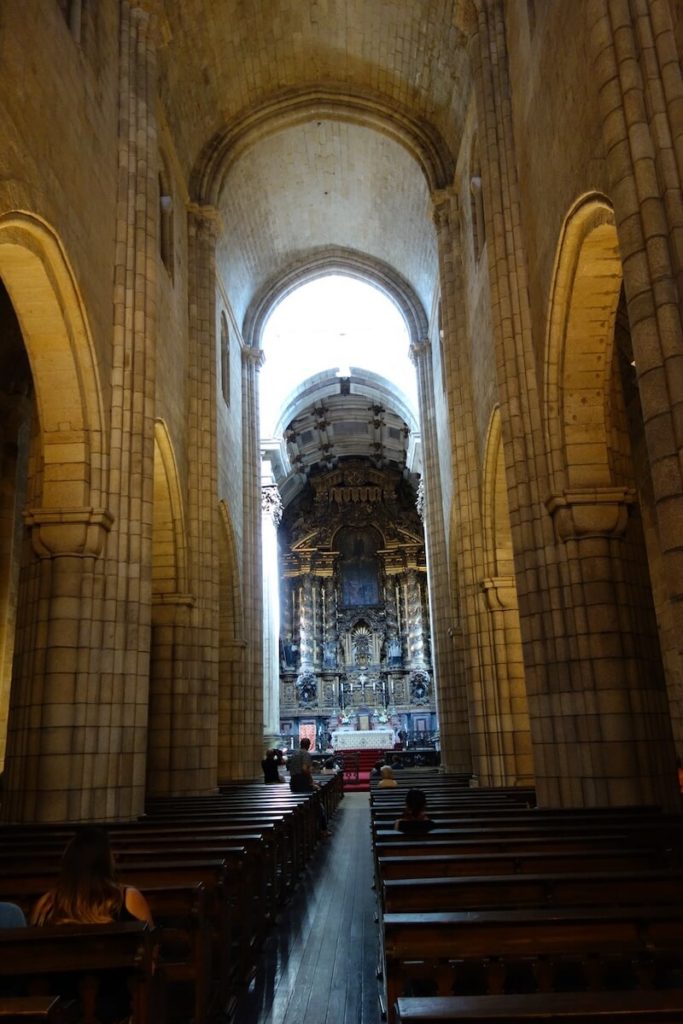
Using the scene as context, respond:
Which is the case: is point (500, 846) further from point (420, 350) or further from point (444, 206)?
point (420, 350)

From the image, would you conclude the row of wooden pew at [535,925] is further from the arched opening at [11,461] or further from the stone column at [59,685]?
the arched opening at [11,461]

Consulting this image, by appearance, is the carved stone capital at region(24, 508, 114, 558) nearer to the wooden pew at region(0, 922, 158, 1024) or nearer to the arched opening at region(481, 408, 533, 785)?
the arched opening at region(481, 408, 533, 785)

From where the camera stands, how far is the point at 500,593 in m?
14.4

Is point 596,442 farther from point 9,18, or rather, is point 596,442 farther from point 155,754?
point 155,754

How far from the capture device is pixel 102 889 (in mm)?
3504

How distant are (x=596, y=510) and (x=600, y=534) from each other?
0.28 meters

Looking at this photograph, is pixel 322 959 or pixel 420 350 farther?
pixel 420 350

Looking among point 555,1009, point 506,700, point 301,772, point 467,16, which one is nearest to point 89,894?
point 555,1009

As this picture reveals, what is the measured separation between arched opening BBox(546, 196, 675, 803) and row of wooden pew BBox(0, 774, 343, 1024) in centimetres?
367

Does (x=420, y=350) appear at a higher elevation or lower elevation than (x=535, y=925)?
higher

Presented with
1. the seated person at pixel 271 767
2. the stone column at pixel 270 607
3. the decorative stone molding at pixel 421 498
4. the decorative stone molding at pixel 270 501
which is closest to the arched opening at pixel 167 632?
the seated person at pixel 271 767

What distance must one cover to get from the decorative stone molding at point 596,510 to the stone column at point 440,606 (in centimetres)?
945

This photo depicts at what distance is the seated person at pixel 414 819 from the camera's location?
634 centimetres

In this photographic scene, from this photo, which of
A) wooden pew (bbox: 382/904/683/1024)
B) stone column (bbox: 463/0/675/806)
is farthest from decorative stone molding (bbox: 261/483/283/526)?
wooden pew (bbox: 382/904/683/1024)
